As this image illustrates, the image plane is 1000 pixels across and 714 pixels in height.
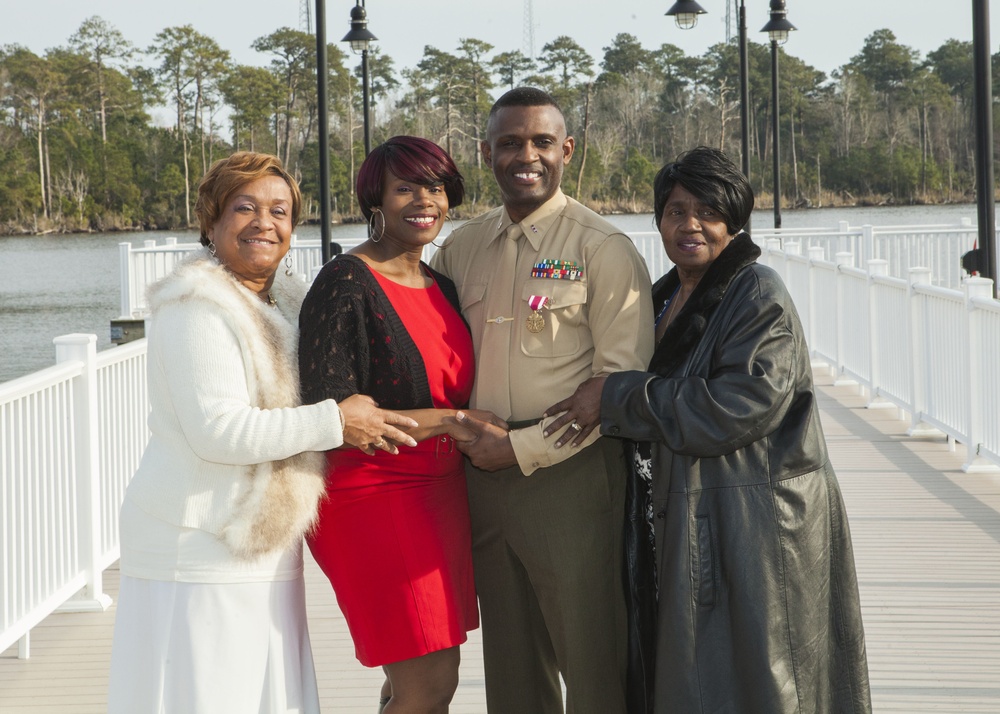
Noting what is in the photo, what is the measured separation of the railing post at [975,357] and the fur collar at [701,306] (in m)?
4.28

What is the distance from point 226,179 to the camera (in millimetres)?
2877

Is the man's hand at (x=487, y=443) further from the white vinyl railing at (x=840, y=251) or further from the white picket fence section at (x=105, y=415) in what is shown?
the white vinyl railing at (x=840, y=251)

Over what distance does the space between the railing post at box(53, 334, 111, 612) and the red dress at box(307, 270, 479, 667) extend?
2.31 meters

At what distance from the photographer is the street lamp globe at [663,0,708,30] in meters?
16.5

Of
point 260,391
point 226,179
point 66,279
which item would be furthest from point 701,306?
Answer: point 66,279

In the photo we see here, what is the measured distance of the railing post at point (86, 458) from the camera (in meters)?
4.95

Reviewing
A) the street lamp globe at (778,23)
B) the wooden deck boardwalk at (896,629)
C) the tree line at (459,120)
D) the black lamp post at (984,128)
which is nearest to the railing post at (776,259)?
the black lamp post at (984,128)

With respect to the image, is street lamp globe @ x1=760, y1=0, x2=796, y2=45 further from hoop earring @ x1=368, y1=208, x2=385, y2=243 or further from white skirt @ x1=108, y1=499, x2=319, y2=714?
white skirt @ x1=108, y1=499, x2=319, y2=714

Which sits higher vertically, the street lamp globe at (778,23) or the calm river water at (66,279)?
the street lamp globe at (778,23)

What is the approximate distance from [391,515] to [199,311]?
26.2 inches

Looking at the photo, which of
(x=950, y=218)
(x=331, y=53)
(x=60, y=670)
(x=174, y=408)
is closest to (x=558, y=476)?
(x=174, y=408)

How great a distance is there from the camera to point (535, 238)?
317cm

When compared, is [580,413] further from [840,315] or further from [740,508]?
[840,315]

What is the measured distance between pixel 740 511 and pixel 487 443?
64cm
